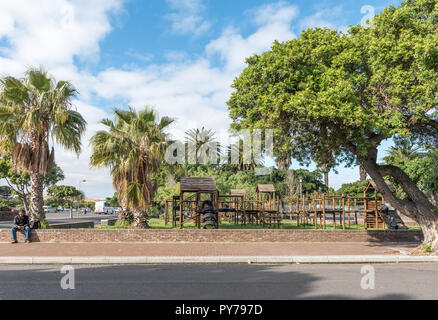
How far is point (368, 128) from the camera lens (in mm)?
12555

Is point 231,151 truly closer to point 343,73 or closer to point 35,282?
point 343,73

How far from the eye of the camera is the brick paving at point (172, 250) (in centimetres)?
1223

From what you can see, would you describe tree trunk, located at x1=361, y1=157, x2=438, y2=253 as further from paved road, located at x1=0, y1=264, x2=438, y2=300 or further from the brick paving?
paved road, located at x1=0, y1=264, x2=438, y2=300

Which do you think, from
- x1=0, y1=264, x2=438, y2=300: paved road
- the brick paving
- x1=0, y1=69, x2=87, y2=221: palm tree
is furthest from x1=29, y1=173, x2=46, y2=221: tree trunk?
x1=0, y1=264, x2=438, y2=300: paved road

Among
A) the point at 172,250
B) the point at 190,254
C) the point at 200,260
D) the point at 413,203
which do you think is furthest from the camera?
the point at 413,203

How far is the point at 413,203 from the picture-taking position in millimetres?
14055

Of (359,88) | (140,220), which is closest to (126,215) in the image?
(140,220)

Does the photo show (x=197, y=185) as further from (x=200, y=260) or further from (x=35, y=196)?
(x=35, y=196)

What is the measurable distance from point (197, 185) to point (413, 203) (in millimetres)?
10980

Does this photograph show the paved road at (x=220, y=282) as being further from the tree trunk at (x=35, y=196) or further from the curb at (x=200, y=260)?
the tree trunk at (x=35, y=196)

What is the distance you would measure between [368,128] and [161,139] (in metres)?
11.3

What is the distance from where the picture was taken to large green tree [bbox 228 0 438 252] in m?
12.0

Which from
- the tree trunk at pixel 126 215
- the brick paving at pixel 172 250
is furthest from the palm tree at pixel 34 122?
the tree trunk at pixel 126 215
